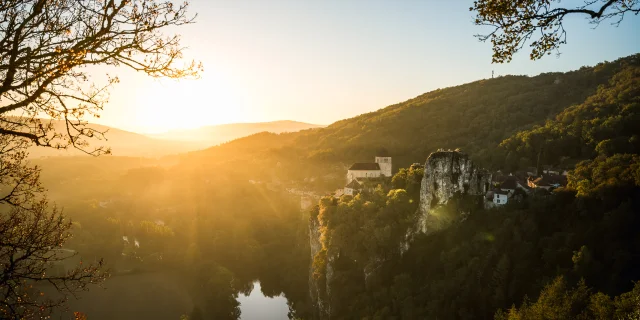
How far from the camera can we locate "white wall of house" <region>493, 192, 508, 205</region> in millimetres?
36656

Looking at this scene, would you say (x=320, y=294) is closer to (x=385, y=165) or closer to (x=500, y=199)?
(x=500, y=199)

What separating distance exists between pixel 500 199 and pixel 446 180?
5.83 meters

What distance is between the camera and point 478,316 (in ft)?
95.1

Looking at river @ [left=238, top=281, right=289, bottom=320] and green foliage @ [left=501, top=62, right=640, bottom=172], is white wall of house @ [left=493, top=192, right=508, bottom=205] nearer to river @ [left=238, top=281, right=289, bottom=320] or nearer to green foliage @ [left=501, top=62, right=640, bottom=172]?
green foliage @ [left=501, top=62, right=640, bottom=172]

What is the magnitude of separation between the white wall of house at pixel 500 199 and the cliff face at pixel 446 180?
4.23ft

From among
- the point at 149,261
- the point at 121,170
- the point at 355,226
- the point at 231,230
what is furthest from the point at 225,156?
the point at 355,226

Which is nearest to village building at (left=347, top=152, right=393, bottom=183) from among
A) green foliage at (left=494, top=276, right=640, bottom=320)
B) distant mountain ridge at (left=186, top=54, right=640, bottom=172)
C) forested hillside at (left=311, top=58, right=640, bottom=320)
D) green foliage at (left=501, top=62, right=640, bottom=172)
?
forested hillside at (left=311, top=58, right=640, bottom=320)

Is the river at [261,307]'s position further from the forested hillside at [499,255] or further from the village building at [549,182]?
the village building at [549,182]

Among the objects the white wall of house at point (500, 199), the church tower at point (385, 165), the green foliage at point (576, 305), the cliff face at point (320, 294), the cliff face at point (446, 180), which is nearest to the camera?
the green foliage at point (576, 305)

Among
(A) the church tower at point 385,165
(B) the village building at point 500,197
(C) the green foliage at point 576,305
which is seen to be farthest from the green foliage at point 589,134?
(C) the green foliage at point 576,305

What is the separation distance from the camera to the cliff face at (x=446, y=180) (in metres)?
36.8

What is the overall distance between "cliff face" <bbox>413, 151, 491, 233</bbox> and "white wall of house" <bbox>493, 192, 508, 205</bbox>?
1.29 m

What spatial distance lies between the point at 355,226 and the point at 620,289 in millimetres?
23068

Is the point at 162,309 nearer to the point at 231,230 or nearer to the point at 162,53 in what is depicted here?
the point at 231,230
